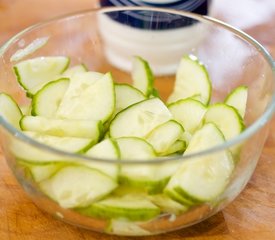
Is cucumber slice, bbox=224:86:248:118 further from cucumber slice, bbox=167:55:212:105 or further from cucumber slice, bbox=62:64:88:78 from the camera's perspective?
cucumber slice, bbox=62:64:88:78

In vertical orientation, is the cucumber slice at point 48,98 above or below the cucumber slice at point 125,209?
above

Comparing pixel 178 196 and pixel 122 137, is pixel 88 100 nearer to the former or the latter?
pixel 122 137

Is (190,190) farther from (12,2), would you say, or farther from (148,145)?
(12,2)

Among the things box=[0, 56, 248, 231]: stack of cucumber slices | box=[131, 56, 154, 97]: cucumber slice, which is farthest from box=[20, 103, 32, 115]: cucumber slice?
box=[131, 56, 154, 97]: cucumber slice

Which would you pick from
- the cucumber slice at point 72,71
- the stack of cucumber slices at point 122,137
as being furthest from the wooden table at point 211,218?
the cucumber slice at point 72,71

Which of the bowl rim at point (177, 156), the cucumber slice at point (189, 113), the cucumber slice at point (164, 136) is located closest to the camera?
the bowl rim at point (177, 156)

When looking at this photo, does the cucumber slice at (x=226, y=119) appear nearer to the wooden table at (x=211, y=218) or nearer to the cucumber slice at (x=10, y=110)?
the wooden table at (x=211, y=218)
